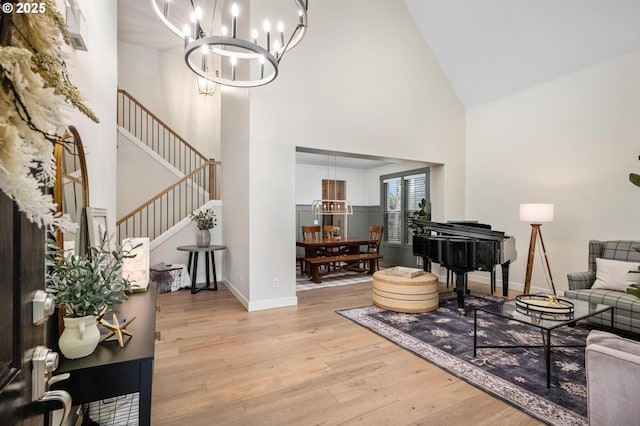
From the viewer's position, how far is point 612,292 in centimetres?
347

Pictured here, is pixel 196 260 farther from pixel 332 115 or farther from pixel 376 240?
pixel 376 240

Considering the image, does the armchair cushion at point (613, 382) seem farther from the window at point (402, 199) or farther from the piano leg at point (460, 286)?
the window at point (402, 199)

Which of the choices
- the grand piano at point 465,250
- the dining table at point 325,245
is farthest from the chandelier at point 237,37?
the dining table at point 325,245

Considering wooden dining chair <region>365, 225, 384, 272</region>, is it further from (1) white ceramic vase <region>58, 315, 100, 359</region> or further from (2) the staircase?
(1) white ceramic vase <region>58, 315, 100, 359</region>

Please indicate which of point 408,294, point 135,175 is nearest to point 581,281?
point 408,294

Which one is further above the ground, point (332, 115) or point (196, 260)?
point (332, 115)

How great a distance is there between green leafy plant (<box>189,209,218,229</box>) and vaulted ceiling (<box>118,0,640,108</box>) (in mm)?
3684

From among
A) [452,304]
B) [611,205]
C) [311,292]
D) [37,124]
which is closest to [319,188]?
[311,292]

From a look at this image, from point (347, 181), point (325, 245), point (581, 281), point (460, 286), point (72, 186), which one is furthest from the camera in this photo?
point (347, 181)

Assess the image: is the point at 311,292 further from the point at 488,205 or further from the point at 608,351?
the point at 608,351

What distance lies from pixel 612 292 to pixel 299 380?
12.1ft

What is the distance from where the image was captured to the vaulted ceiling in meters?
4.04

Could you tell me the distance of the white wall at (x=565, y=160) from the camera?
4145mm

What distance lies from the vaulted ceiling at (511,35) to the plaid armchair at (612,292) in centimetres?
266
